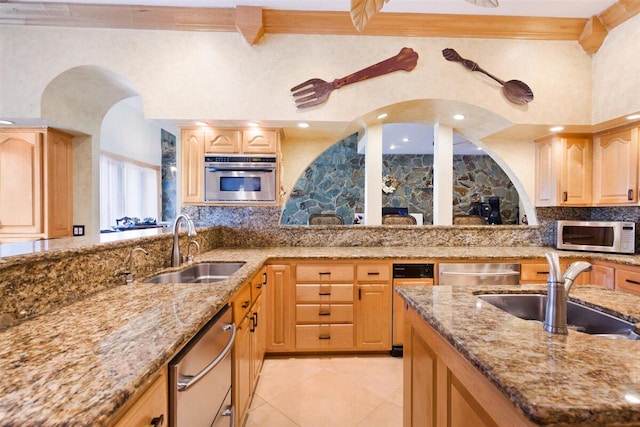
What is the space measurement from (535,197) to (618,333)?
260 centimetres

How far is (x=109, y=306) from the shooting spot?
1.20 m

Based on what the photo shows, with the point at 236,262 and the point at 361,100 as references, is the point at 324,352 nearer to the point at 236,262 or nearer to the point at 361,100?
the point at 236,262

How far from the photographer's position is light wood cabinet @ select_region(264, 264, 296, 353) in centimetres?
263

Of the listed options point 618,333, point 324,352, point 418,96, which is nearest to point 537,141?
point 418,96

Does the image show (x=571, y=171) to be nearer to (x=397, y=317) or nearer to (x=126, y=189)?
(x=397, y=317)

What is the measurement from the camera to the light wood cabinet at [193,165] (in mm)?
2805

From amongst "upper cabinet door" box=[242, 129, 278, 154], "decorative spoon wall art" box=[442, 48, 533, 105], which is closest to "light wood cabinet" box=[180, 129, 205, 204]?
"upper cabinet door" box=[242, 129, 278, 154]

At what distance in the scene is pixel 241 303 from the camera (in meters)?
1.71

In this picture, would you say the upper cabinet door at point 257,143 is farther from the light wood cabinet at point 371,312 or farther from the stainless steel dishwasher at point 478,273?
the stainless steel dishwasher at point 478,273

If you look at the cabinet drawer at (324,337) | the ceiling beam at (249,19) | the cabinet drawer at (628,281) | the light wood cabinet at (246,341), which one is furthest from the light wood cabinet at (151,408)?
the cabinet drawer at (628,281)

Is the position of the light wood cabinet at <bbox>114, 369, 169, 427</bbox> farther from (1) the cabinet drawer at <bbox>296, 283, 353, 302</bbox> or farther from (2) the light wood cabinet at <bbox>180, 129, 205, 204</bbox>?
(2) the light wood cabinet at <bbox>180, 129, 205, 204</bbox>

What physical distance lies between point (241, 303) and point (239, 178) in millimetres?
1426

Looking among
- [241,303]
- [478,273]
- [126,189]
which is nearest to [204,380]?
[241,303]

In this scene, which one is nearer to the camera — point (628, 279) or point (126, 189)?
point (628, 279)
